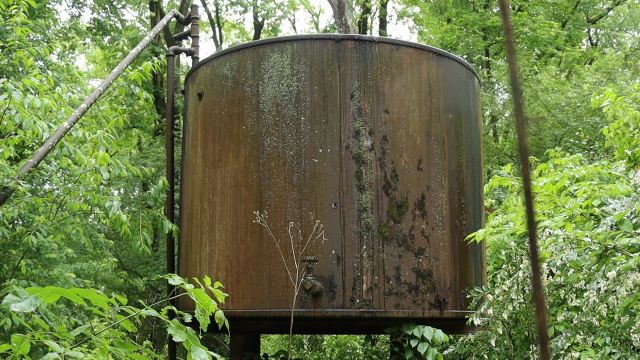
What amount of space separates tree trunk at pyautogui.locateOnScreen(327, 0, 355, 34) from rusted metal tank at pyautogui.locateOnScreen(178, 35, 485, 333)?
3402 mm

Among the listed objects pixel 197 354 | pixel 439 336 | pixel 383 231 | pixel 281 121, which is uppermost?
pixel 281 121

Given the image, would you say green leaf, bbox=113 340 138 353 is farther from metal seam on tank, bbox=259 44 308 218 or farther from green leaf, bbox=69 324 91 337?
metal seam on tank, bbox=259 44 308 218

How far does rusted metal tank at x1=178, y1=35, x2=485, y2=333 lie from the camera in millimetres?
4453

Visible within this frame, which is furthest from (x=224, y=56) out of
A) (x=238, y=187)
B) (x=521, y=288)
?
(x=521, y=288)

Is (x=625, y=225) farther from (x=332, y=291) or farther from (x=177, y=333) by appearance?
(x=332, y=291)

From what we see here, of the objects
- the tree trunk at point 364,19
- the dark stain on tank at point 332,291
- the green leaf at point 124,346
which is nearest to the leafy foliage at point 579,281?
the dark stain on tank at point 332,291

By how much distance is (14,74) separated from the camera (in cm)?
753

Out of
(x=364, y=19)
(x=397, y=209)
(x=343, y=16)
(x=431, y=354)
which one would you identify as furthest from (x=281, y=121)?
(x=364, y=19)

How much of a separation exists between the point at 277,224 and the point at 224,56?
146cm

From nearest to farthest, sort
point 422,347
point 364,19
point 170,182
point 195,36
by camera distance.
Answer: point 422,347, point 170,182, point 195,36, point 364,19

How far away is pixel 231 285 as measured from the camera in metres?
4.67

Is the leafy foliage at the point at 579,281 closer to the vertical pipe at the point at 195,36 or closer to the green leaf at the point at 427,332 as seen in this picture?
the green leaf at the point at 427,332

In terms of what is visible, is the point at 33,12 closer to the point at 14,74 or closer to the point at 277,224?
the point at 14,74

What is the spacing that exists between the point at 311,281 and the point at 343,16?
15.8 feet
